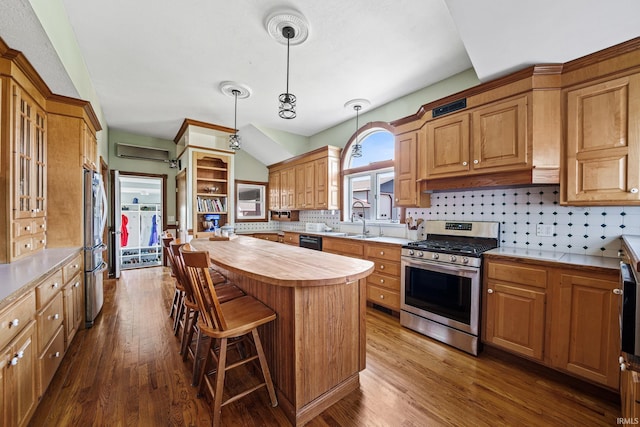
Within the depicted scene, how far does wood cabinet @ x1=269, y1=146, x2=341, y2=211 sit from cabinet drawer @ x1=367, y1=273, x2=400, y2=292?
1.62 metres

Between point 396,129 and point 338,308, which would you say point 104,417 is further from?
point 396,129

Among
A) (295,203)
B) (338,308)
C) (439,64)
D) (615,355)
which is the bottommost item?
(615,355)

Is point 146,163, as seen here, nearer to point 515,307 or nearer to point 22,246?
point 22,246

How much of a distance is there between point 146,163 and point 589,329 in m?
6.94

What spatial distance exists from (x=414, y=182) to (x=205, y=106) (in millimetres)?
3317

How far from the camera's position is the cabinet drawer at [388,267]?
3.00m

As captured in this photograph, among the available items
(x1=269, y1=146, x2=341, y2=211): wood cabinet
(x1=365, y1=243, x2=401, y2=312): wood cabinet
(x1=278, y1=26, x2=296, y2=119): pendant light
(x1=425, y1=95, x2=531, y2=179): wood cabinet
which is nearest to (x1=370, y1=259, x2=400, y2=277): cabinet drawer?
(x1=365, y1=243, x2=401, y2=312): wood cabinet

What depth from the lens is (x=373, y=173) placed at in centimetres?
409

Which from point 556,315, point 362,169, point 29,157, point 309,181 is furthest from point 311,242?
point 29,157

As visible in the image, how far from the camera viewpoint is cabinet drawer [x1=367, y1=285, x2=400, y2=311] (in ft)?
9.90

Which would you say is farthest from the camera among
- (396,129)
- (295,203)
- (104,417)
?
(295,203)

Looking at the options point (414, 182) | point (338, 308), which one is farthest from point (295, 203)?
point (338, 308)

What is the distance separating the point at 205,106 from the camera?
3.95 metres

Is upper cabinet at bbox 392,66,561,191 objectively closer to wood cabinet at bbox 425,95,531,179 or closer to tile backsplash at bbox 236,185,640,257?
wood cabinet at bbox 425,95,531,179
